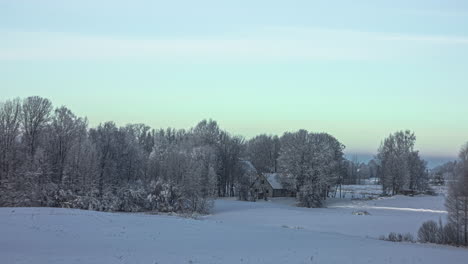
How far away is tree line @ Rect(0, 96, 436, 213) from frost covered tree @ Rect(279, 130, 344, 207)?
171mm

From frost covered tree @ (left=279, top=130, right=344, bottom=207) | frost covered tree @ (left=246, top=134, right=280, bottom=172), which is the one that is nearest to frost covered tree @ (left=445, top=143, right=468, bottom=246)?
frost covered tree @ (left=279, top=130, right=344, bottom=207)

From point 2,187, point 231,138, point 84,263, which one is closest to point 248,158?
point 231,138

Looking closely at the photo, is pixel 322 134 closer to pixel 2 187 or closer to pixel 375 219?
pixel 375 219

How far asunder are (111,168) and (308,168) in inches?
1319

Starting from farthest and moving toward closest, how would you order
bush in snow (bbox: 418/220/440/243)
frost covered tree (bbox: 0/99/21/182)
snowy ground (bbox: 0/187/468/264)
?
1. frost covered tree (bbox: 0/99/21/182)
2. bush in snow (bbox: 418/220/440/243)
3. snowy ground (bbox: 0/187/468/264)

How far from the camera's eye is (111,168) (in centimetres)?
6856

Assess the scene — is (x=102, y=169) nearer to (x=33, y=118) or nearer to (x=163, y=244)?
(x=33, y=118)

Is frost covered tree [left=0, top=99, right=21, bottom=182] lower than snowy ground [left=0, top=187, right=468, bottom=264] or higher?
higher

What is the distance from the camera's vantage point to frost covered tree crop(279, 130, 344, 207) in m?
75.1

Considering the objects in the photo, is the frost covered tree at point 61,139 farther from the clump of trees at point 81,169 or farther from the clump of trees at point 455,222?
the clump of trees at point 455,222

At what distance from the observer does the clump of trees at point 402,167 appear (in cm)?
10344

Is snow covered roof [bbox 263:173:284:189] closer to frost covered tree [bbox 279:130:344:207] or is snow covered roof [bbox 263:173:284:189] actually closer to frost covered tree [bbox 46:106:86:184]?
frost covered tree [bbox 279:130:344:207]

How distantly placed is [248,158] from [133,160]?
46.3 metres

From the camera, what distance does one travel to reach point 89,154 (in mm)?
62031
